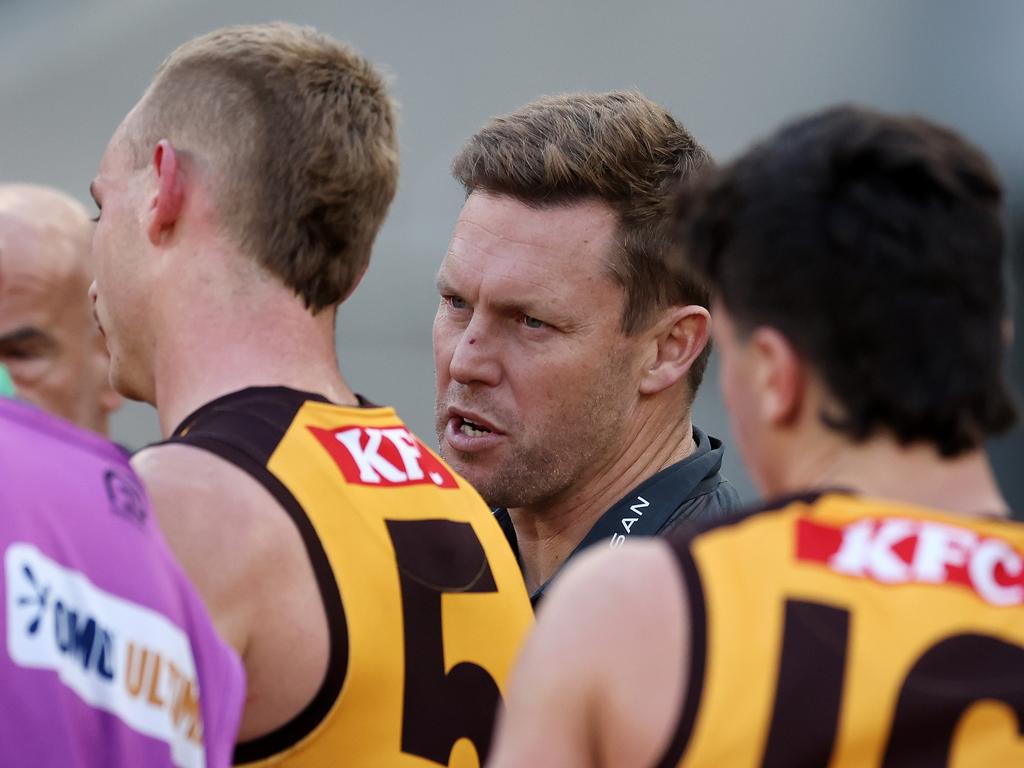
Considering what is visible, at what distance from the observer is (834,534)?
151 cm

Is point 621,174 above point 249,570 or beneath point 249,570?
above

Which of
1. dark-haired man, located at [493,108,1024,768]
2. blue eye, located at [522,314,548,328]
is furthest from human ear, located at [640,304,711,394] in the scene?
dark-haired man, located at [493,108,1024,768]

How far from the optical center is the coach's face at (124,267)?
2268 mm

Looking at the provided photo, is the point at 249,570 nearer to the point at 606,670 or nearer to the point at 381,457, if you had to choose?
the point at 381,457

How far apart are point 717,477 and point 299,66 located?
1.54 m

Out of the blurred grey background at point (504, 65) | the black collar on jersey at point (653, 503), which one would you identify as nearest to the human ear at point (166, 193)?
the black collar on jersey at point (653, 503)

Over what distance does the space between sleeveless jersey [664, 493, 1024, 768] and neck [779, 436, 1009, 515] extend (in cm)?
7

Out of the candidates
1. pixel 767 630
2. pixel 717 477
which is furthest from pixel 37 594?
pixel 717 477

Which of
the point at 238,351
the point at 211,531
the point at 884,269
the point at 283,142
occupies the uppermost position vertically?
the point at 884,269

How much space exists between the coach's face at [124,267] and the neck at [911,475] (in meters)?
1.17

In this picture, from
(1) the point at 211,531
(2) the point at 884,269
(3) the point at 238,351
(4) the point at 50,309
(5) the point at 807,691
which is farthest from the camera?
(4) the point at 50,309

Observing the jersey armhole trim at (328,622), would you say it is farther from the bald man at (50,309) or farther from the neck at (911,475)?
the neck at (911,475)

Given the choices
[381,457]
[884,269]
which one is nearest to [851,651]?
[884,269]

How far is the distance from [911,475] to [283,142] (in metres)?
1.13
